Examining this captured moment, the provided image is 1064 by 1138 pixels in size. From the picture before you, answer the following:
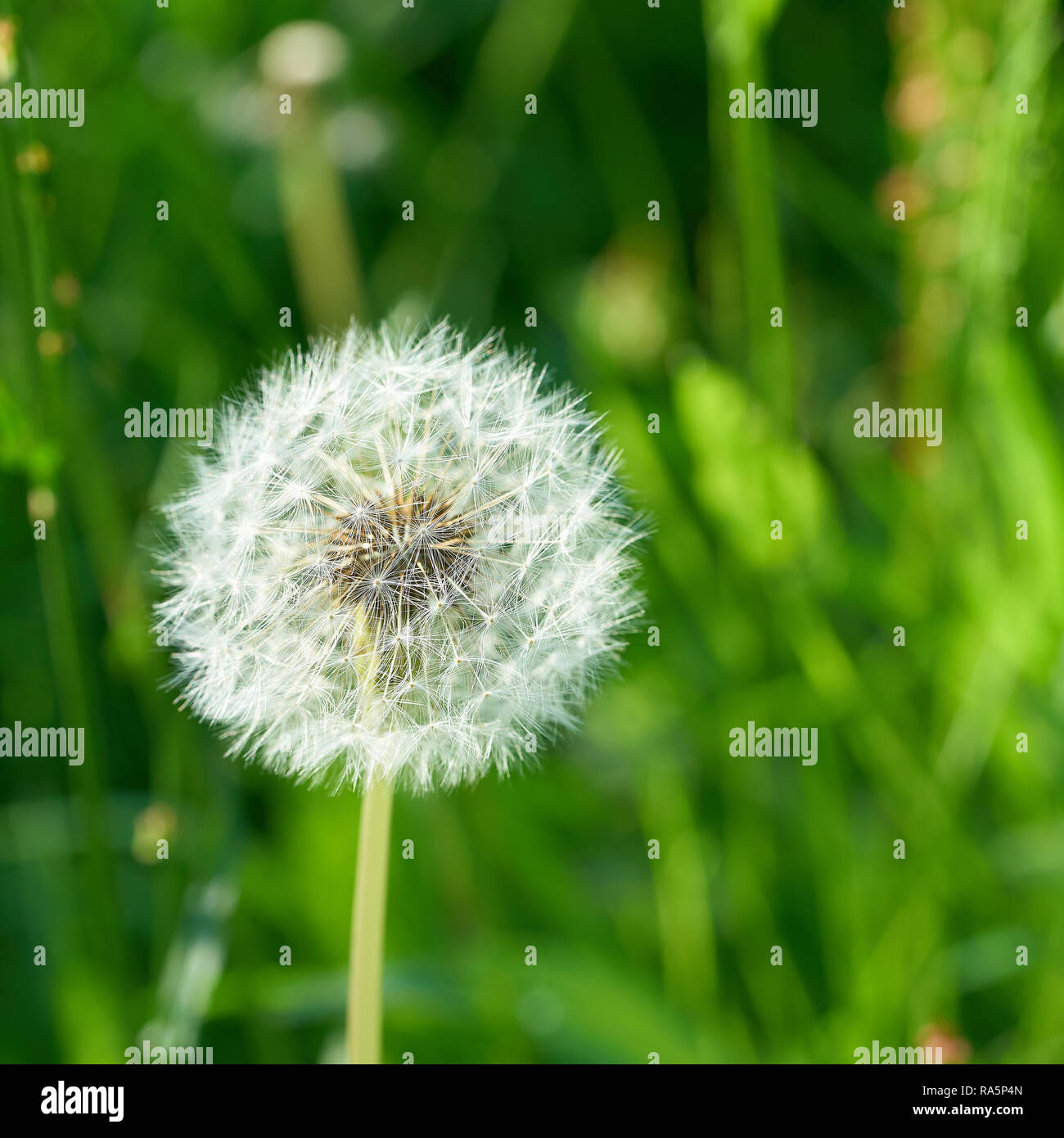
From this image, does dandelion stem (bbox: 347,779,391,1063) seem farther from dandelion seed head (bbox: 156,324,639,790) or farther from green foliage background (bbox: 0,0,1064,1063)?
green foliage background (bbox: 0,0,1064,1063)

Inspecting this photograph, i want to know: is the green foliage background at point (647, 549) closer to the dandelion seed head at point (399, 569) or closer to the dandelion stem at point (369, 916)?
the dandelion seed head at point (399, 569)

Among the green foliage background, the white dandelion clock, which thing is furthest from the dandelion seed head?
the green foliage background

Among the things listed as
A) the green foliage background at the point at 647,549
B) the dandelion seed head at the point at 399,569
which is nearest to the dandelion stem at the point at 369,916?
the dandelion seed head at the point at 399,569

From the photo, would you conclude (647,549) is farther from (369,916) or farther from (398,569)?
(369,916)
